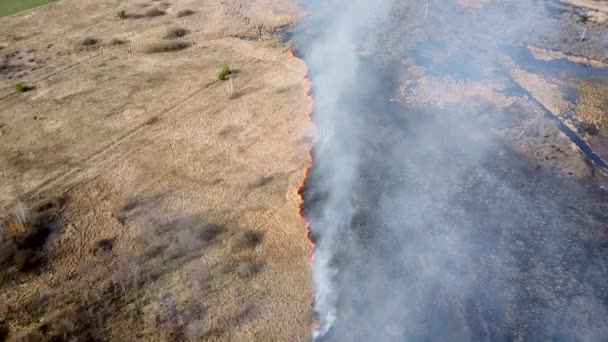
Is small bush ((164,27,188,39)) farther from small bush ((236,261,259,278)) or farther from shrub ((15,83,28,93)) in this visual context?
small bush ((236,261,259,278))

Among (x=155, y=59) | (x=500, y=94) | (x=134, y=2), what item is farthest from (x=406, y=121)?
(x=134, y=2)

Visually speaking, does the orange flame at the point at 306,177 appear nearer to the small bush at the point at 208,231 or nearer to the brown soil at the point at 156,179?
the brown soil at the point at 156,179

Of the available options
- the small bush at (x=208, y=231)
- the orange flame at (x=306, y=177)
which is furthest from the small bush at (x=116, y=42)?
the small bush at (x=208, y=231)

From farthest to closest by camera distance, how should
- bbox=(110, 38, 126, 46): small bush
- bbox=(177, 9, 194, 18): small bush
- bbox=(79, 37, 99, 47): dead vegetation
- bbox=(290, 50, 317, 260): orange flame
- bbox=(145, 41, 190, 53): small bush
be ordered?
bbox=(177, 9, 194, 18): small bush < bbox=(110, 38, 126, 46): small bush < bbox=(79, 37, 99, 47): dead vegetation < bbox=(145, 41, 190, 53): small bush < bbox=(290, 50, 317, 260): orange flame

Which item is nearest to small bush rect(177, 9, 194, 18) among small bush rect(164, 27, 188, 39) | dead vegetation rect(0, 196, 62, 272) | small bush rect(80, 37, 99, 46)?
small bush rect(164, 27, 188, 39)

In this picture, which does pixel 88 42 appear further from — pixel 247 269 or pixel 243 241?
pixel 247 269

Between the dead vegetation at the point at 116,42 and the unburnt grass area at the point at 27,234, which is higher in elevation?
the dead vegetation at the point at 116,42
